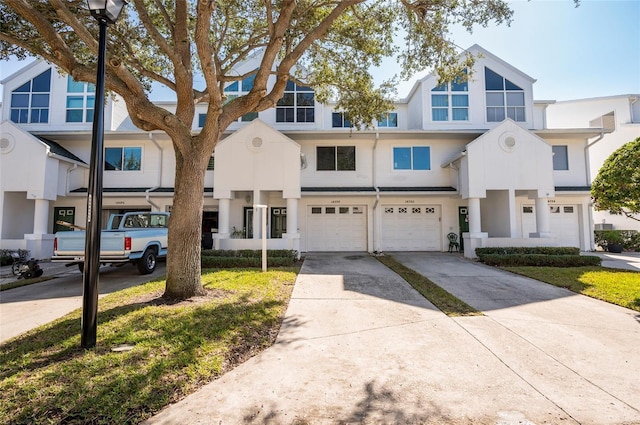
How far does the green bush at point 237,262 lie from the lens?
419 inches

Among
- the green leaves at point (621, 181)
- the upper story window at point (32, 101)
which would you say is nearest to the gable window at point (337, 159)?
the green leaves at point (621, 181)

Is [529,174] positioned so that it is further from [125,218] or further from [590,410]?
[125,218]

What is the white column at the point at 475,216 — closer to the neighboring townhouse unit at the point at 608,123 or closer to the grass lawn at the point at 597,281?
the grass lawn at the point at 597,281

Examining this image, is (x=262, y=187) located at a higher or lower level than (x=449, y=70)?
lower

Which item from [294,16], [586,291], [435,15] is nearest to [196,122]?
[294,16]

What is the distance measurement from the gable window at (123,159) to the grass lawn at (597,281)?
1722cm

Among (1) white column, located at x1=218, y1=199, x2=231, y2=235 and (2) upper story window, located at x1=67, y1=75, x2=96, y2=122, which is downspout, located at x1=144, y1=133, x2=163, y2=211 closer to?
(1) white column, located at x1=218, y1=199, x2=231, y2=235

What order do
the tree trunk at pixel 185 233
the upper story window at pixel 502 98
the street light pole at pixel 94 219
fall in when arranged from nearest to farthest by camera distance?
the street light pole at pixel 94 219 → the tree trunk at pixel 185 233 → the upper story window at pixel 502 98

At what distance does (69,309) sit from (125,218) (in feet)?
16.7

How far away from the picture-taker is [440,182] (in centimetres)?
1543

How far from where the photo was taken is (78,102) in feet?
57.1

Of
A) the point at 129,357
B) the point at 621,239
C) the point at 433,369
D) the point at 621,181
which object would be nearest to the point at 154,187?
the point at 129,357

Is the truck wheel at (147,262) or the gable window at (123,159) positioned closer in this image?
the truck wheel at (147,262)

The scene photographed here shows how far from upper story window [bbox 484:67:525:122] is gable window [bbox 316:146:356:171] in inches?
313
